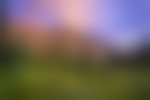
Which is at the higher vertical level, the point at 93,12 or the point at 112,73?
the point at 93,12

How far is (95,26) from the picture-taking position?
22.8 inches

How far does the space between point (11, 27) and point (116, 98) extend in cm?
45

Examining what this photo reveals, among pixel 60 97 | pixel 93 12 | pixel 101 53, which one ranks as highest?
pixel 93 12

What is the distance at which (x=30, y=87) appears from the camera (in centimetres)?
60

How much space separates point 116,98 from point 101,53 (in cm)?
17

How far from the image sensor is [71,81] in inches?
23.4

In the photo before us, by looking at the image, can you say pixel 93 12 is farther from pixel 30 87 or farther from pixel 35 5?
pixel 30 87

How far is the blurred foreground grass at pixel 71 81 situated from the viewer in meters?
0.57

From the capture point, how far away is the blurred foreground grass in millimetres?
575

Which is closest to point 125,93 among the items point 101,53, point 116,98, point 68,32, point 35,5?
point 116,98

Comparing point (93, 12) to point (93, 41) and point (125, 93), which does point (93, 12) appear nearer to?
point (93, 41)

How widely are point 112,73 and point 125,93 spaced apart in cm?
8

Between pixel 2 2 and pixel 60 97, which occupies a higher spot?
pixel 2 2

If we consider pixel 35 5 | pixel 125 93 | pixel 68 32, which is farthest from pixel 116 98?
pixel 35 5
